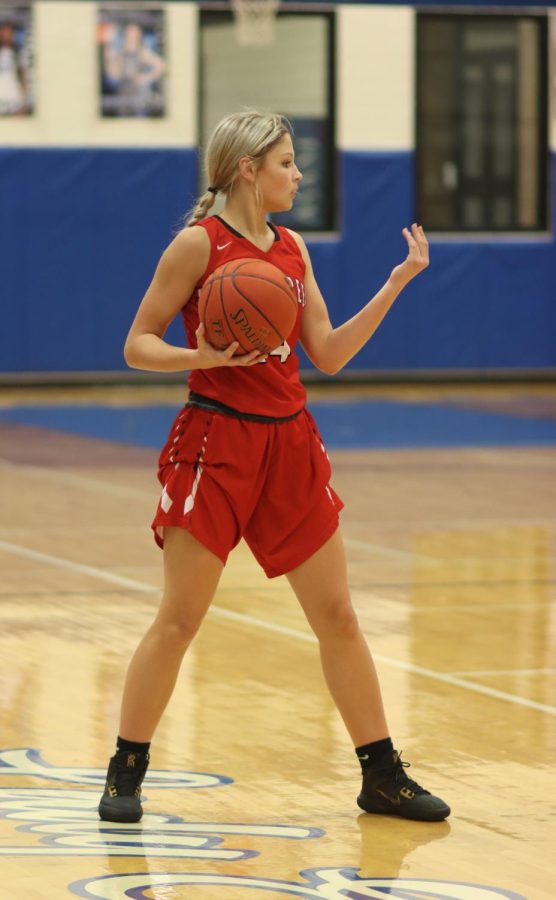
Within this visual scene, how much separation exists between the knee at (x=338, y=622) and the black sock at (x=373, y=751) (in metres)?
0.30

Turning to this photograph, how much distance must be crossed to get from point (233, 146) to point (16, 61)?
14.6m

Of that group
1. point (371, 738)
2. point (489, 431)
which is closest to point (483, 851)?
point (371, 738)

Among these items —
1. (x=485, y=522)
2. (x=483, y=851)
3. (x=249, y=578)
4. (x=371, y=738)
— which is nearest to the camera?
(x=483, y=851)

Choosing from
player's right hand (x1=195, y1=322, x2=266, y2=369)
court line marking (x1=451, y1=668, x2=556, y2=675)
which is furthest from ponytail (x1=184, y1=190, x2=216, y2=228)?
court line marking (x1=451, y1=668, x2=556, y2=675)

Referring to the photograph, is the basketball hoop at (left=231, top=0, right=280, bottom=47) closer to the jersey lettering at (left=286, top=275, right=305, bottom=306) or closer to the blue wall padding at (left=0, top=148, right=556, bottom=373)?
the blue wall padding at (left=0, top=148, right=556, bottom=373)

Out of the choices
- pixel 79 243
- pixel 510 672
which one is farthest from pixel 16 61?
pixel 510 672

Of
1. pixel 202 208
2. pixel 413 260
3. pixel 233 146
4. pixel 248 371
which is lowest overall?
pixel 248 371

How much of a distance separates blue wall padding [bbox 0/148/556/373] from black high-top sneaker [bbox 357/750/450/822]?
47.8ft

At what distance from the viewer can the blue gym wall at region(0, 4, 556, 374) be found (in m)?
19.9

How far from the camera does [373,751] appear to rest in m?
5.66

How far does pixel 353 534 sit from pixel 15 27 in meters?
10.1

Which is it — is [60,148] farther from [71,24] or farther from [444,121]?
[444,121]

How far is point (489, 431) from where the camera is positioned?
16703 mm

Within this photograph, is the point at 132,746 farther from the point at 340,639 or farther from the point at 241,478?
the point at 241,478
